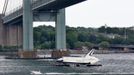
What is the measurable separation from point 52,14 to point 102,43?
268 feet

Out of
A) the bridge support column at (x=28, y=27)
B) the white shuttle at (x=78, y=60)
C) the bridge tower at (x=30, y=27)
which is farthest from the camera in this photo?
the bridge support column at (x=28, y=27)

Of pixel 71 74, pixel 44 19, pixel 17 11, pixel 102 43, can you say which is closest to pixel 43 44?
pixel 102 43

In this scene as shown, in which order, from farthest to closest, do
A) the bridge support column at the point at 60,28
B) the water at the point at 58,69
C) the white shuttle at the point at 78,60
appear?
the bridge support column at the point at 60,28, the white shuttle at the point at 78,60, the water at the point at 58,69

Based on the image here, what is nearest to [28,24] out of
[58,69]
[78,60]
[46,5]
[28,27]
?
[28,27]

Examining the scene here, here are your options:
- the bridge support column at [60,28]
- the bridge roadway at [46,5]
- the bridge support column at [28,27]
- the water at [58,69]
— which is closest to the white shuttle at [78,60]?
the water at [58,69]

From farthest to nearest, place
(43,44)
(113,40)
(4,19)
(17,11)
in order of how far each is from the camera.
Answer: (113,40)
(43,44)
(4,19)
(17,11)

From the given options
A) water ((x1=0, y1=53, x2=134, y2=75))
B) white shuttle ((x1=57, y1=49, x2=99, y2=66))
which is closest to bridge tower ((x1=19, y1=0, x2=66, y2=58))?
water ((x1=0, y1=53, x2=134, y2=75))

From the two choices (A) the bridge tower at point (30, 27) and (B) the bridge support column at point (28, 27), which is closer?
(A) the bridge tower at point (30, 27)

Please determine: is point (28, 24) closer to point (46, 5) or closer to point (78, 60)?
point (46, 5)

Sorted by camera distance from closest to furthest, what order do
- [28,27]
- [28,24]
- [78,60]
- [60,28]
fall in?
[78,60]
[60,28]
[28,24]
[28,27]

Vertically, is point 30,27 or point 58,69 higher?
point 30,27

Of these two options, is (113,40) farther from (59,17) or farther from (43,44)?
(59,17)

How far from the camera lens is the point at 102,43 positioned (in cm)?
19225

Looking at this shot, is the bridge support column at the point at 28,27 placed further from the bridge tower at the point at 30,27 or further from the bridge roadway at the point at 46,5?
the bridge roadway at the point at 46,5
